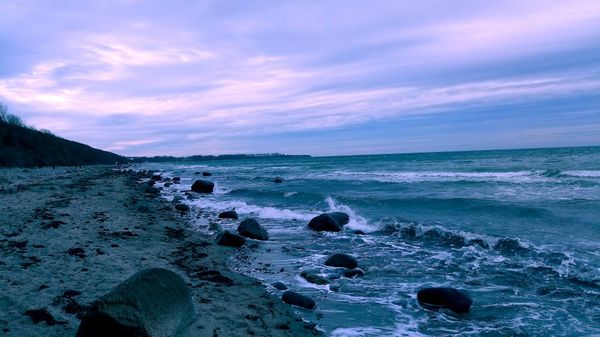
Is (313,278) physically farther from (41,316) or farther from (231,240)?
(41,316)

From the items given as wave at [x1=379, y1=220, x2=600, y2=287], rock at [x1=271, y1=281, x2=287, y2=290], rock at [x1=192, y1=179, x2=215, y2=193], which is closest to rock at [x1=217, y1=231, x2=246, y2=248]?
rock at [x1=271, y1=281, x2=287, y2=290]

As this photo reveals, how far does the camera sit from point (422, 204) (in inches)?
757

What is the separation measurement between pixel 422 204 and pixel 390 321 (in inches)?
538

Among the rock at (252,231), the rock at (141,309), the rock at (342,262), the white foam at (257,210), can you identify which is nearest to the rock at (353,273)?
the rock at (342,262)

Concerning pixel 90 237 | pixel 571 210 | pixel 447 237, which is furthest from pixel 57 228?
pixel 571 210

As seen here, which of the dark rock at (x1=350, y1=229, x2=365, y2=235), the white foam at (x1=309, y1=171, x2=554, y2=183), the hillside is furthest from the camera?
the hillside

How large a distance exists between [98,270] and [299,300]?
3.73 meters

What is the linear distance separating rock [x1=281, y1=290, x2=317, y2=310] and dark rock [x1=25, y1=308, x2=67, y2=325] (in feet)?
11.2

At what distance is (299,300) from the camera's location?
22.4 feet

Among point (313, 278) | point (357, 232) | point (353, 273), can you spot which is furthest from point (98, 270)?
point (357, 232)

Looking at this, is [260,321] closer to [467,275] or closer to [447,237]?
[467,275]

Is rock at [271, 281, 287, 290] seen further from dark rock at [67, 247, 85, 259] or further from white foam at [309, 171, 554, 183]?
white foam at [309, 171, 554, 183]

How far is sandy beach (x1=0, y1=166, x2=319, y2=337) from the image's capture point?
5.36 metres

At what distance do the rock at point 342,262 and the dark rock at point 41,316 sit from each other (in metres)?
5.80
